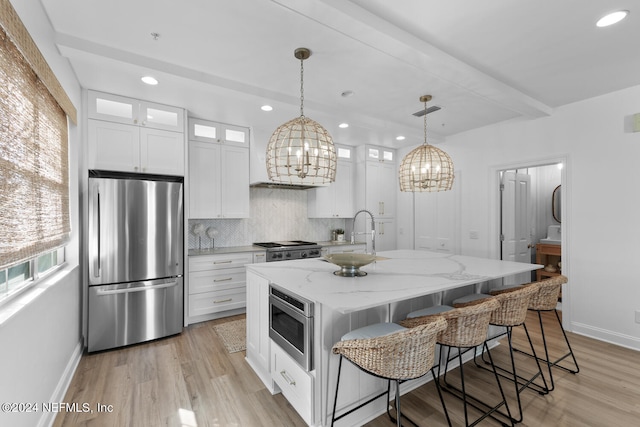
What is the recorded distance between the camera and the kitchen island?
1.76 meters

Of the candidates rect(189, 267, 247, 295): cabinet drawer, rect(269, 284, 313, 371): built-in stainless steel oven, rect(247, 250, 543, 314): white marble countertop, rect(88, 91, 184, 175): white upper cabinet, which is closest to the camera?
rect(247, 250, 543, 314): white marble countertop

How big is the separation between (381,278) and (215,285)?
7.82 feet

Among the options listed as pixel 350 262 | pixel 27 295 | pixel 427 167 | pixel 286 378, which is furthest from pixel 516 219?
pixel 27 295

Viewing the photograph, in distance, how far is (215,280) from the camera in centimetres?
376

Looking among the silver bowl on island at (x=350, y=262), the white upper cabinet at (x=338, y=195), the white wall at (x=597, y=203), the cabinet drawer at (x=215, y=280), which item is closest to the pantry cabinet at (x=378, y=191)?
the white upper cabinet at (x=338, y=195)

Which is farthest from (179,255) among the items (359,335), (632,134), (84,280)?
(632,134)

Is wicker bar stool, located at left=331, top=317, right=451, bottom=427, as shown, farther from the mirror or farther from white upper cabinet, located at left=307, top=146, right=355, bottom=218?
the mirror

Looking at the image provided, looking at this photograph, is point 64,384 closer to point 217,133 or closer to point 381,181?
point 217,133

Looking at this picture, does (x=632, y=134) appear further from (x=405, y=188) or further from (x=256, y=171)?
(x=256, y=171)

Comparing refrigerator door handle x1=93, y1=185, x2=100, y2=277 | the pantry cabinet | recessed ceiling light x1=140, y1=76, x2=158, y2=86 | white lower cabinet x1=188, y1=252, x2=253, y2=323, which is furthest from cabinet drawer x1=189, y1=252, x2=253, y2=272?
the pantry cabinet

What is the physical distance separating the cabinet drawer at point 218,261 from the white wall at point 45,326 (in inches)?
43.3

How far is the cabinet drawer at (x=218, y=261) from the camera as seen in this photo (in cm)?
364

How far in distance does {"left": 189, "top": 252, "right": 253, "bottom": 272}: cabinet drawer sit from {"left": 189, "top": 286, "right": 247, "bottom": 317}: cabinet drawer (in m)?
0.32

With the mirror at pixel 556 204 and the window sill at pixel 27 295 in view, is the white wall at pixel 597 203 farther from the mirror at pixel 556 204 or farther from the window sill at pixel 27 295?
the window sill at pixel 27 295
